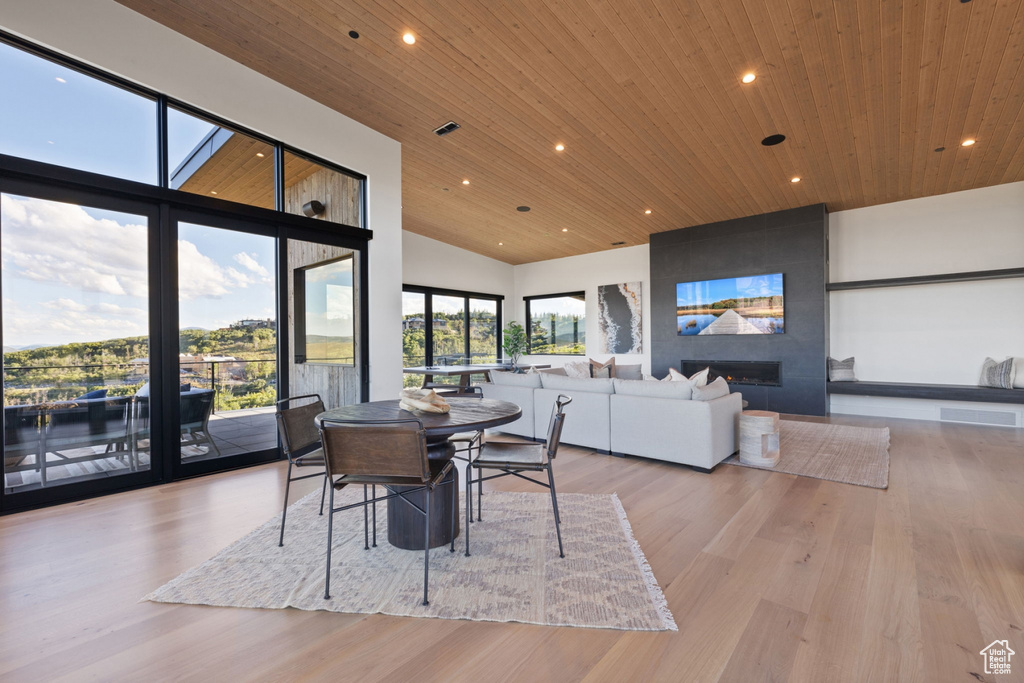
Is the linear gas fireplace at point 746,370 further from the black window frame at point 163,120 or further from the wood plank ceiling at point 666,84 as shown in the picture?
the black window frame at point 163,120

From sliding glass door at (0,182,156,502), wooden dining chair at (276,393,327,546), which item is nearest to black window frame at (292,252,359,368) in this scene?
sliding glass door at (0,182,156,502)

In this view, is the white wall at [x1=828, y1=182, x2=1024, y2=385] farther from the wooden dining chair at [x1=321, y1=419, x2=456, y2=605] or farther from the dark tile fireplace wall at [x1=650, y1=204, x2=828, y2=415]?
the wooden dining chair at [x1=321, y1=419, x2=456, y2=605]

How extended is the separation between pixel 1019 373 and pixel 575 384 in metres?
5.69

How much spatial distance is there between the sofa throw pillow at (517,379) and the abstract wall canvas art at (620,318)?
4495 mm

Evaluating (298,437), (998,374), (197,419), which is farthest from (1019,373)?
(197,419)

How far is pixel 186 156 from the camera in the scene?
3.55 meters

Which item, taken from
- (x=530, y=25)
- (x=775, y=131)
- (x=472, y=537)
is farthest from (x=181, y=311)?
(x=775, y=131)

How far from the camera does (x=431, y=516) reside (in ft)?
7.74

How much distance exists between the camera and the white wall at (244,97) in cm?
292

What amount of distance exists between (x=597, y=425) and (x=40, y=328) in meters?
4.59

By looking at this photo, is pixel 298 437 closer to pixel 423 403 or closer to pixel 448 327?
pixel 423 403

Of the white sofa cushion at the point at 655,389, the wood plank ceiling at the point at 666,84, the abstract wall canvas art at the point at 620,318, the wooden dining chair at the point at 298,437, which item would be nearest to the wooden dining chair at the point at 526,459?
the wooden dining chair at the point at 298,437

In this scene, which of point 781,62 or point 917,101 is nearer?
point 781,62

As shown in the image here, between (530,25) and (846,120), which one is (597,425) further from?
(846,120)
